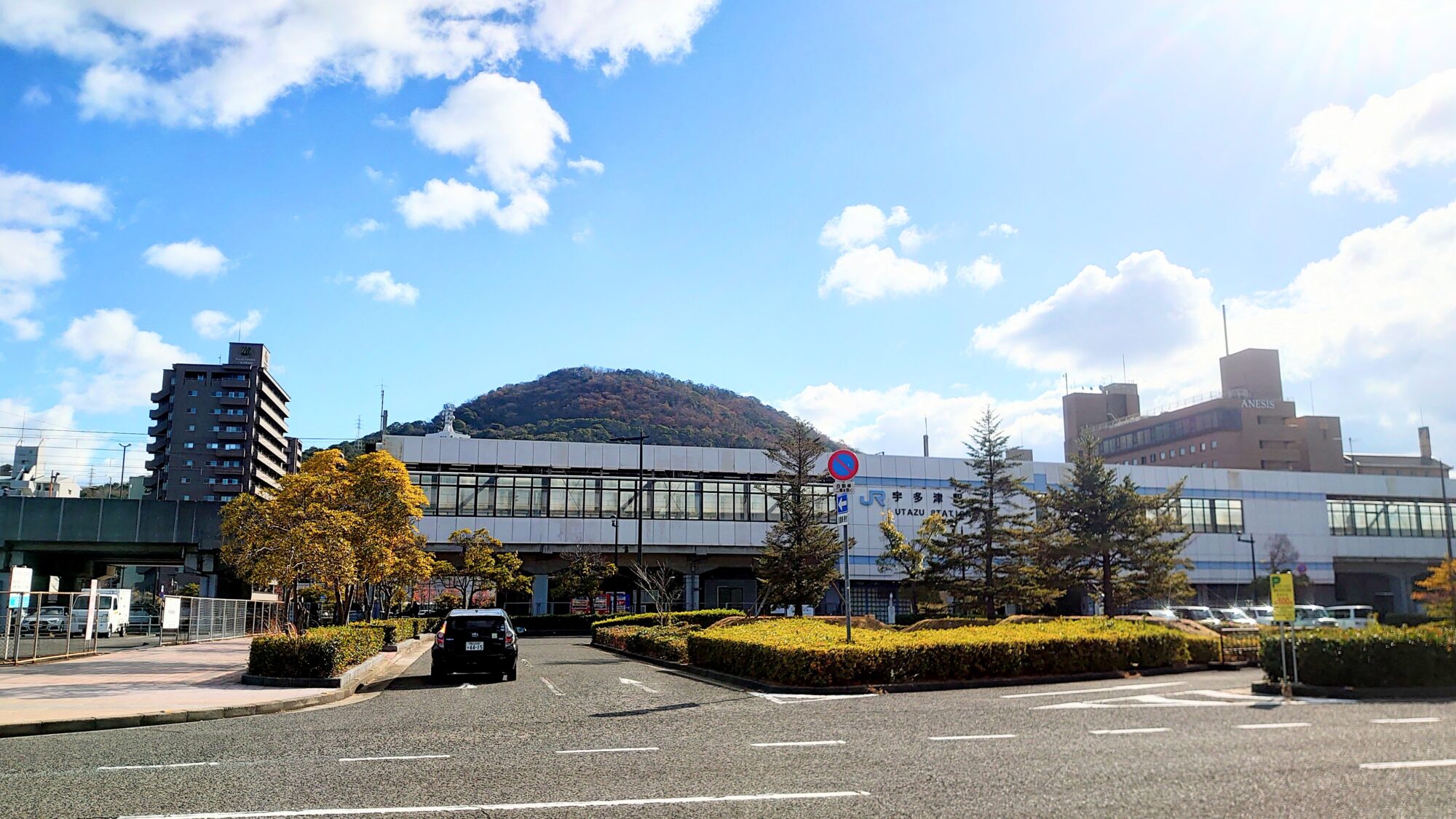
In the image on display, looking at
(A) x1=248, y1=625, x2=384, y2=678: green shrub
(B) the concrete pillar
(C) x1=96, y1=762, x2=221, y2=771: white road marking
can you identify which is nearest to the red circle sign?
(A) x1=248, y1=625, x2=384, y2=678: green shrub

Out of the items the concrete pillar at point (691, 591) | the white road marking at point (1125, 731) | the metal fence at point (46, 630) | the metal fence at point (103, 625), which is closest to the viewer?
the white road marking at point (1125, 731)

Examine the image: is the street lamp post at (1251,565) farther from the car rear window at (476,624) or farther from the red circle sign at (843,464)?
the car rear window at (476,624)

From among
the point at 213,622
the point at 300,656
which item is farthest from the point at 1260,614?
the point at 213,622

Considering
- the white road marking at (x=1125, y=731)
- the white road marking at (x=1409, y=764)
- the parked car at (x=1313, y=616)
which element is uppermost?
the white road marking at (x=1409, y=764)

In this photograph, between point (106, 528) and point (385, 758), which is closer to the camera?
point (385, 758)

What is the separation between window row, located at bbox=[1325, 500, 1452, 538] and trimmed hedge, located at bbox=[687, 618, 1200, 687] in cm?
6815

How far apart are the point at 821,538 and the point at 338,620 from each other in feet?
69.0

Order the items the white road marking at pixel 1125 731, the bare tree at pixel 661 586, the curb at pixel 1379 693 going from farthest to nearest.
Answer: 1. the bare tree at pixel 661 586
2. the curb at pixel 1379 693
3. the white road marking at pixel 1125 731

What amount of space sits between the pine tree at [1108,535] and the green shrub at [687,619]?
559 inches

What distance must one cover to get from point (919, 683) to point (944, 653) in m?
0.85

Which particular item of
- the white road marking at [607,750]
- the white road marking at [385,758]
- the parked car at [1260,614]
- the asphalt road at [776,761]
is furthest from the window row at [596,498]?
the white road marking at [385,758]

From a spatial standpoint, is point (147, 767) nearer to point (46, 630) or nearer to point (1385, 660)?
point (1385, 660)

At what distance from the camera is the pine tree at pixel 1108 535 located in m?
42.0

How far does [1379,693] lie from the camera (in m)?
14.5
